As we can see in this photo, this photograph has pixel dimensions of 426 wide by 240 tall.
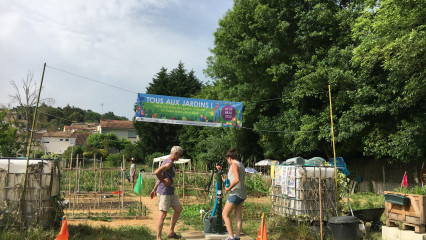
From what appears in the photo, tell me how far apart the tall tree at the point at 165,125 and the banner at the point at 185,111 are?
728 inches

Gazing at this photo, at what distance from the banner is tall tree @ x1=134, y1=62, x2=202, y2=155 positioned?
1850cm

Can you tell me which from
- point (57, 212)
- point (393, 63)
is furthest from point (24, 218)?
point (393, 63)

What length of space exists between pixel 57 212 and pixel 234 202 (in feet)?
10.9

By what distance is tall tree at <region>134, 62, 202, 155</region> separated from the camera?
32.6m

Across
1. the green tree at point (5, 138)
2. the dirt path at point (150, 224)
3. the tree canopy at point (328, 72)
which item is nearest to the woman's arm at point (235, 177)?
the dirt path at point (150, 224)

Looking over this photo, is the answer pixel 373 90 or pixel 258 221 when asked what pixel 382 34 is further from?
pixel 258 221

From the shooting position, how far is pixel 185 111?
1330 cm

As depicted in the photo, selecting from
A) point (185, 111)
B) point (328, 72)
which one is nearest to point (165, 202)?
point (185, 111)

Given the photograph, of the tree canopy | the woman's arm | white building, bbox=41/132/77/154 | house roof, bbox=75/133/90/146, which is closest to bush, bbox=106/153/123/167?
the tree canopy

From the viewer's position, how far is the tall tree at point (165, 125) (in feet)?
107

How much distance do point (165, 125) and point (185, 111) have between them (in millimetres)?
20000

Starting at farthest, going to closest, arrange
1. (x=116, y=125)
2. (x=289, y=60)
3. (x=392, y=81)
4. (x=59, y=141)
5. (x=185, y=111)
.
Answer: (x=59, y=141)
(x=116, y=125)
(x=289, y=60)
(x=185, y=111)
(x=392, y=81)

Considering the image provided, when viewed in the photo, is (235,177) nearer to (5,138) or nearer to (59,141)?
(5,138)

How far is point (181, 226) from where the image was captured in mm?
7980
